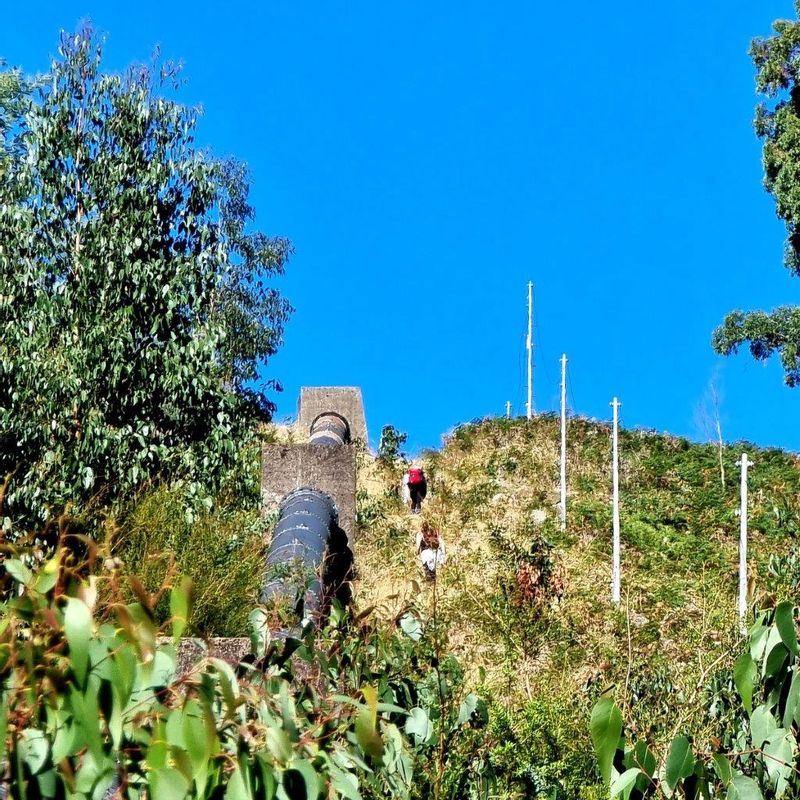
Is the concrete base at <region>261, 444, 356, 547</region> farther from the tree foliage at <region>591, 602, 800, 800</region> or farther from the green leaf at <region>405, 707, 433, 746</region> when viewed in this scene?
the tree foliage at <region>591, 602, 800, 800</region>

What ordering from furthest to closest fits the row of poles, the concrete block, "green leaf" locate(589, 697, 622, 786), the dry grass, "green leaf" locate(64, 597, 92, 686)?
the concrete block
the row of poles
the dry grass
"green leaf" locate(589, 697, 622, 786)
"green leaf" locate(64, 597, 92, 686)

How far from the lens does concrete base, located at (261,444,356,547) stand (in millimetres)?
15312

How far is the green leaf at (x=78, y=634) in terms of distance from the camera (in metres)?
2.12

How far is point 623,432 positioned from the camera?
26531 mm

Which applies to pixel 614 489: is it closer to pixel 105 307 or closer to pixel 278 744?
pixel 105 307

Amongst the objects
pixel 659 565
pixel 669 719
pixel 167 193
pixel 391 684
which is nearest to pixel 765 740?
pixel 391 684

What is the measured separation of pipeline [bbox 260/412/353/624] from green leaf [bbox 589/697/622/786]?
278 inches

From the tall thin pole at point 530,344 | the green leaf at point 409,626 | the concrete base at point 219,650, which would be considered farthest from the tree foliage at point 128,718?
the tall thin pole at point 530,344

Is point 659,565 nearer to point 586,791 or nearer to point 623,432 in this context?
point 623,432

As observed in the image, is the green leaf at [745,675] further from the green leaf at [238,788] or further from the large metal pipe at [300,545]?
the large metal pipe at [300,545]

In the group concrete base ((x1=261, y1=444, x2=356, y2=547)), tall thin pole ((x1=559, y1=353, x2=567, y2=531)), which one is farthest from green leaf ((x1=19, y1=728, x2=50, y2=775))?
tall thin pole ((x1=559, y1=353, x2=567, y2=531))

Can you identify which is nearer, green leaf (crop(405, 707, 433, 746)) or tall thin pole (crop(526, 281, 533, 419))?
green leaf (crop(405, 707, 433, 746))

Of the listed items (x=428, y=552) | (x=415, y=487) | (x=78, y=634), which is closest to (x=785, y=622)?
(x=78, y=634)

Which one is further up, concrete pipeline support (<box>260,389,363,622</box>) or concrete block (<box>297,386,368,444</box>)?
concrete block (<box>297,386,368,444</box>)
